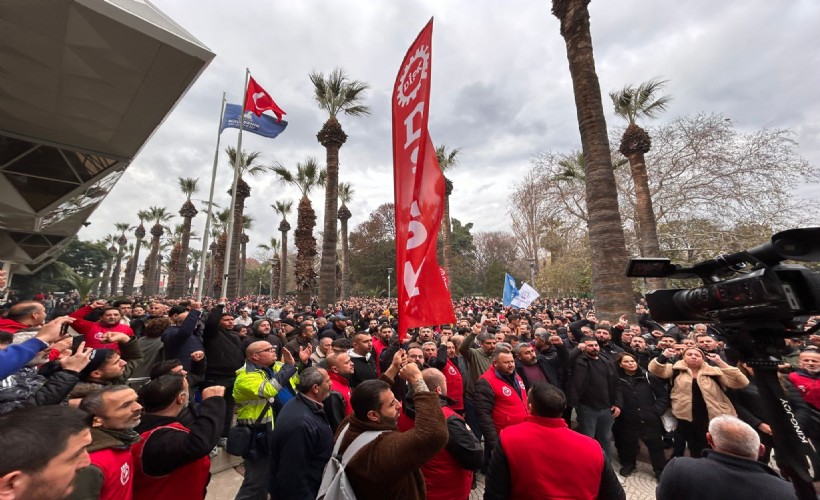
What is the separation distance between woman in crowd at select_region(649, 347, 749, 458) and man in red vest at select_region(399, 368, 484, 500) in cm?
339

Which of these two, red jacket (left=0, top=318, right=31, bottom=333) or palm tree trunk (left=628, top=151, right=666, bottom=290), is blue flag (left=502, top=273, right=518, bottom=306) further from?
red jacket (left=0, top=318, right=31, bottom=333)

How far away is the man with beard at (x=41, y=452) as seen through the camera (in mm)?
1205

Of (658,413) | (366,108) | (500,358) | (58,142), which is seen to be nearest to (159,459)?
(500,358)

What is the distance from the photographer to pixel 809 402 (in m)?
3.47

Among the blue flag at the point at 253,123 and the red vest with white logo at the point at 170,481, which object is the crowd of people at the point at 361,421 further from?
the blue flag at the point at 253,123

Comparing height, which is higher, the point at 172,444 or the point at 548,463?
the point at 172,444

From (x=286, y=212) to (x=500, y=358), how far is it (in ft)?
113

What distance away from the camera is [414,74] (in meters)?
3.16

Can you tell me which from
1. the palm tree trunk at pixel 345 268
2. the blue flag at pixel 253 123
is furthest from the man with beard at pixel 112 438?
the palm tree trunk at pixel 345 268

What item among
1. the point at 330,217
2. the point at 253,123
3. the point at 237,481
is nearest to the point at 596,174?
the point at 237,481

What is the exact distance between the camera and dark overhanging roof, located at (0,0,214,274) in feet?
18.6

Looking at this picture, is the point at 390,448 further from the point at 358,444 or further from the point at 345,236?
the point at 345,236

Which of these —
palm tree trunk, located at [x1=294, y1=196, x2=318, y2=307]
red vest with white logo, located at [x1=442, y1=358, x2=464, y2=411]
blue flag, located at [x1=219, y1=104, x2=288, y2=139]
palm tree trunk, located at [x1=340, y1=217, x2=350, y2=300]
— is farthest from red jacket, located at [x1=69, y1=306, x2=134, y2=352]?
palm tree trunk, located at [x1=340, y1=217, x2=350, y2=300]

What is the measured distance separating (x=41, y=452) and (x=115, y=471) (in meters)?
0.69
